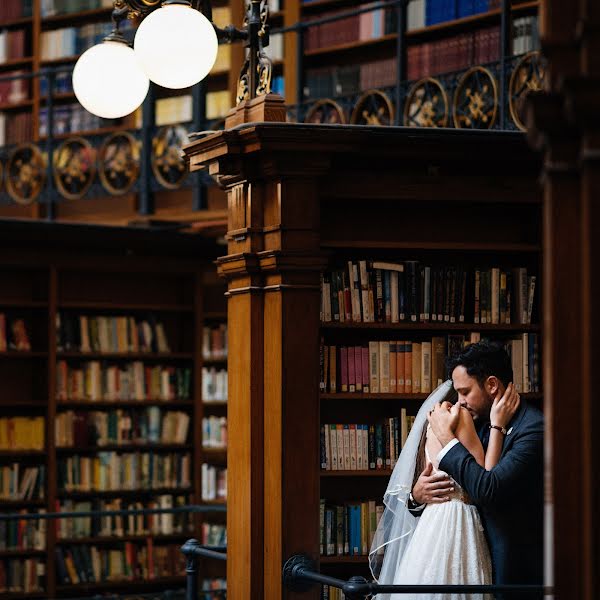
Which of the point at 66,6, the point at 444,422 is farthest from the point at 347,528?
the point at 66,6

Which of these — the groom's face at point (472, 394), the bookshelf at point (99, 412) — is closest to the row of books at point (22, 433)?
the bookshelf at point (99, 412)

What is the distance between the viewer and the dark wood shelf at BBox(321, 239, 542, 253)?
4.83 m

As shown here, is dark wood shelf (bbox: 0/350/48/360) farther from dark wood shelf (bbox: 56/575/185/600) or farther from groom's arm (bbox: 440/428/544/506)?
groom's arm (bbox: 440/428/544/506)

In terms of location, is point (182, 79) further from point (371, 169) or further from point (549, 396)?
point (549, 396)

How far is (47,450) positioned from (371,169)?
443 centimetres

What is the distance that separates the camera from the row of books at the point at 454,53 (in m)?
8.41

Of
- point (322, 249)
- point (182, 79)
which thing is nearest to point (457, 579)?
point (322, 249)

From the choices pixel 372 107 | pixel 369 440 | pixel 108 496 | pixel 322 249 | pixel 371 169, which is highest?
pixel 372 107

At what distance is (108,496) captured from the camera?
345 inches

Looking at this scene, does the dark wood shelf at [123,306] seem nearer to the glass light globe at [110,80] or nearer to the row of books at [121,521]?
the row of books at [121,521]

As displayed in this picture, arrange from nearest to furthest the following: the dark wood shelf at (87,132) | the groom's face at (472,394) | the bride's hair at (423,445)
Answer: the groom's face at (472,394)
the bride's hair at (423,445)
the dark wood shelf at (87,132)

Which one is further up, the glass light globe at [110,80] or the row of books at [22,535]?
the glass light globe at [110,80]

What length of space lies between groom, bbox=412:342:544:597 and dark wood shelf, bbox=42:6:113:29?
7208mm

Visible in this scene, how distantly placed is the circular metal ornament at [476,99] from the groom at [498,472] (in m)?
3.55
